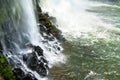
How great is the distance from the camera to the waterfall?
1702cm

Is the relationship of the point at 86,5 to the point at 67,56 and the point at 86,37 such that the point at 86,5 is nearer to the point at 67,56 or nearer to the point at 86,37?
the point at 86,37

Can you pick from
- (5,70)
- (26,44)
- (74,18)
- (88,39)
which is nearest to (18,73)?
(5,70)

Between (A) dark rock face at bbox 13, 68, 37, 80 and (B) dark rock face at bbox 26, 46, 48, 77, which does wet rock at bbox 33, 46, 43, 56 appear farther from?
(A) dark rock face at bbox 13, 68, 37, 80

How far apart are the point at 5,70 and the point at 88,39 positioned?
9626 mm

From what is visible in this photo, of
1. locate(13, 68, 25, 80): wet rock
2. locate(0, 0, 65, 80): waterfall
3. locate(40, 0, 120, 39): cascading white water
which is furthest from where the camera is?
locate(40, 0, 120, 39): cascading white water

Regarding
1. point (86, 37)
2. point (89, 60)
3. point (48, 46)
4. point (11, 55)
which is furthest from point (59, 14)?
point (11, 55)

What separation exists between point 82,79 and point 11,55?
4.07m

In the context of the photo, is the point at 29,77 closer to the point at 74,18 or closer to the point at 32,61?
the point at 32,61

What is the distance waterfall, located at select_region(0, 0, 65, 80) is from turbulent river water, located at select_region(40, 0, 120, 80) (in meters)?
0.82

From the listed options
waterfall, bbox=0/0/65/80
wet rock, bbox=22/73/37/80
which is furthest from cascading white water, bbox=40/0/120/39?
wet rock, bbox=22/73/37/80

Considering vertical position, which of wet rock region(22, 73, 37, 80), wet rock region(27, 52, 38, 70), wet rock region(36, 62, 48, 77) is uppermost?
wet rock region(27, 52, 38, 70)

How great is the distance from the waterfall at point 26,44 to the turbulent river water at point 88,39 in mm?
822

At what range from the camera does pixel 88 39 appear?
23.3 metres

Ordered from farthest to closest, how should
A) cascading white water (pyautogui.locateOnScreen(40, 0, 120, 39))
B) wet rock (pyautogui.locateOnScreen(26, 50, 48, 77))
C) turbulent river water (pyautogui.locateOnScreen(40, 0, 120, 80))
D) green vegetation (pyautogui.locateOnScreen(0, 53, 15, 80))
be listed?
cascading white water (pyautogui.locateOnScreen(40, 0, 120, 39)), turbulent river water (pyautogui.locateOnScreen(40, 0, 120, 80)), wet rock (pyautogui.locateOnScreen(26, 50, 48, 77)), green vegetation (pyautogui.locateOnScreen(0, 53, 15, 80))
